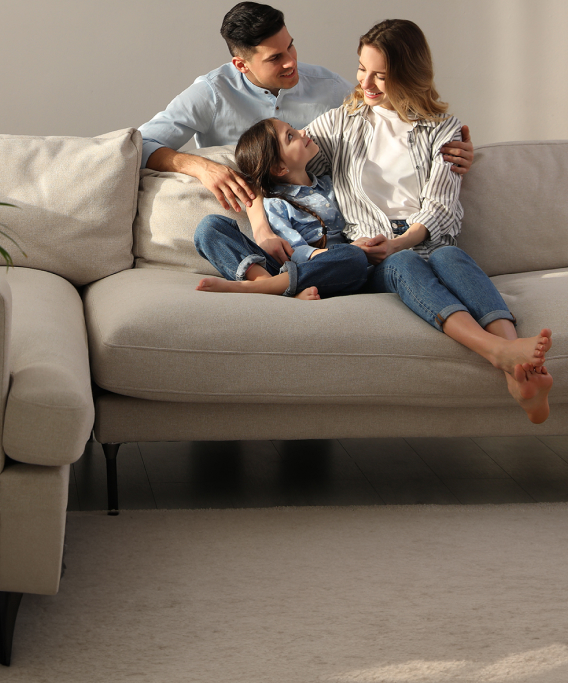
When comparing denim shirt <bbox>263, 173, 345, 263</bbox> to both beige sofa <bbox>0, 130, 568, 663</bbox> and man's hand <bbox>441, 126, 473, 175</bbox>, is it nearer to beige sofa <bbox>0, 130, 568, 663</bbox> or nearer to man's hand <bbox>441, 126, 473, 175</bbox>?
beige sofa <bbox>0, 130, 568, 663</bbox>

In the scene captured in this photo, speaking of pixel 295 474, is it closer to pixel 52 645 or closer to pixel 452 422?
pixel 452 422

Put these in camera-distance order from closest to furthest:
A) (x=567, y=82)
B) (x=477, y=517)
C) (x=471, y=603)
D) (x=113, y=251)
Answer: (x=471, y=603)
(x=477, y=517)
(x=113, y=251)
(x=567, y=82)

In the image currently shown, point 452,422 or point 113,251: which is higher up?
point 113,251

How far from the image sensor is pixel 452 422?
5.58 ft

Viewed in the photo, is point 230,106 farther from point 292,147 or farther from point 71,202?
point 71,202

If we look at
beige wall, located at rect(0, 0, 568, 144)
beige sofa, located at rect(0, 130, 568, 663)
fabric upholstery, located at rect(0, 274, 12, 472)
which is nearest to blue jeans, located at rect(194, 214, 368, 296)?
beige sofa, located at rect(0, 130, 568, 663)

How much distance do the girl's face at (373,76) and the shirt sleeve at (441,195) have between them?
0.59 feet

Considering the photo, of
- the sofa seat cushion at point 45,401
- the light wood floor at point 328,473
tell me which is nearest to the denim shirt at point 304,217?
the light wood floor at point 328,473

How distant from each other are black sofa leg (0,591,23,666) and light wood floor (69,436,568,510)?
54 centimetres

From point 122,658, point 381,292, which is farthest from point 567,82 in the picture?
point 122,658

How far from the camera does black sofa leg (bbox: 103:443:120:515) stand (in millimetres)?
1610

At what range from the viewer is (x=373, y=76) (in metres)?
2.10

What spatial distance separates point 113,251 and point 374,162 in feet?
2.51

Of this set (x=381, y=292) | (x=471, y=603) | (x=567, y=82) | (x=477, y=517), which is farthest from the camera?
(x=567, y=82)
